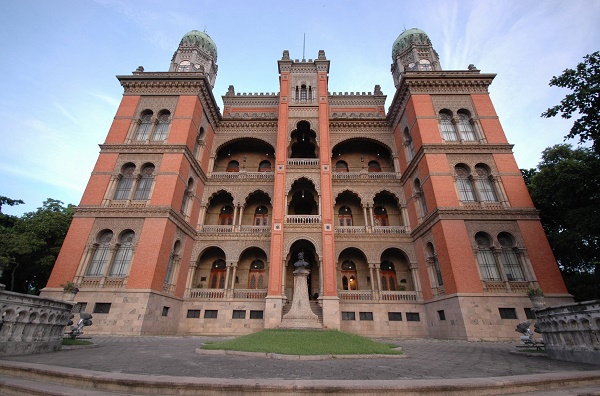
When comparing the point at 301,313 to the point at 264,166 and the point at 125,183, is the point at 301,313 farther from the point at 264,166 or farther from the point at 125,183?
the point at 264,166

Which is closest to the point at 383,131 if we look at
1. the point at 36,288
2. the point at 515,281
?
the point at 515,281

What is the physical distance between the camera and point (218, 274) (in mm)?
22984

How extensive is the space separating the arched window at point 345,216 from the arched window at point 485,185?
10258 mm

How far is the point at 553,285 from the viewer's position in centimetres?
1548

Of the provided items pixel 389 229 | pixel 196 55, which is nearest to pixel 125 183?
pixel 196 55

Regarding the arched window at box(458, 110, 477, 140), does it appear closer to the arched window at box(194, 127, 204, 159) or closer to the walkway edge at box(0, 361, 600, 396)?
the walkway edge at box(0, 361, 600, 396)

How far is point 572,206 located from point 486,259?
5.36m

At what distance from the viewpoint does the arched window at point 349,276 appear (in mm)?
22641

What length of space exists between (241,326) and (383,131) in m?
21.1

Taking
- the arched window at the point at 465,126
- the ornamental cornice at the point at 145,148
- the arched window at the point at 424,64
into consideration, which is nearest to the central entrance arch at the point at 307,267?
the ornamental cornice at the point at 145,148

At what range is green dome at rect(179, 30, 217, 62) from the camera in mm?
30203

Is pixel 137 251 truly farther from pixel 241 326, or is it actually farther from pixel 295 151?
pixel 295 151

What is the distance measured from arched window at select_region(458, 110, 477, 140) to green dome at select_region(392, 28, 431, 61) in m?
12.3

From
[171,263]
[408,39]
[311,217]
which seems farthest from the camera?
[408,39]
